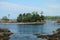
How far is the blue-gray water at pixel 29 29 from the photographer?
2.12 metres

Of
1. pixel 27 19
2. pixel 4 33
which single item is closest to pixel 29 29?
pixel 27 19

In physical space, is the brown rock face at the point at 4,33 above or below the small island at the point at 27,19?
below

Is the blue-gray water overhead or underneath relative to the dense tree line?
underneath

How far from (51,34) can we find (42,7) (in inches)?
18.9

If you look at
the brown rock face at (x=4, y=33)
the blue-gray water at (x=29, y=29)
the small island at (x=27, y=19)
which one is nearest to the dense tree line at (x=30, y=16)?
the small island at (x=27, y=19)

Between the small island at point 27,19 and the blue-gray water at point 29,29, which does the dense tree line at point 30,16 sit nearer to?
the small island at point 27,19

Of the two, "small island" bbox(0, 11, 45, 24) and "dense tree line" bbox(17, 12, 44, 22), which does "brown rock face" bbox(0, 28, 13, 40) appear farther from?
"dense tree line" bbox(17, 12, 44, 22)

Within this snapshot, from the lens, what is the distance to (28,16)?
220cm

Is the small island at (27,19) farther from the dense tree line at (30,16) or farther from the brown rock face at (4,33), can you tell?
the brown rock face at (4,33)

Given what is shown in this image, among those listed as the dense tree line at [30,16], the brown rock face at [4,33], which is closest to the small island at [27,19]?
the dense tree line at [30,16]

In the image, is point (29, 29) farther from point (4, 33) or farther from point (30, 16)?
point (4, 33)

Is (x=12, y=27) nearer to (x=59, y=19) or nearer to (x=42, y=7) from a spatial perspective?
(x=42, y=7)

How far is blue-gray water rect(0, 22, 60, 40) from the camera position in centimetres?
212

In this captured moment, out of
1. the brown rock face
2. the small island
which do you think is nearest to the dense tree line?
the small island
